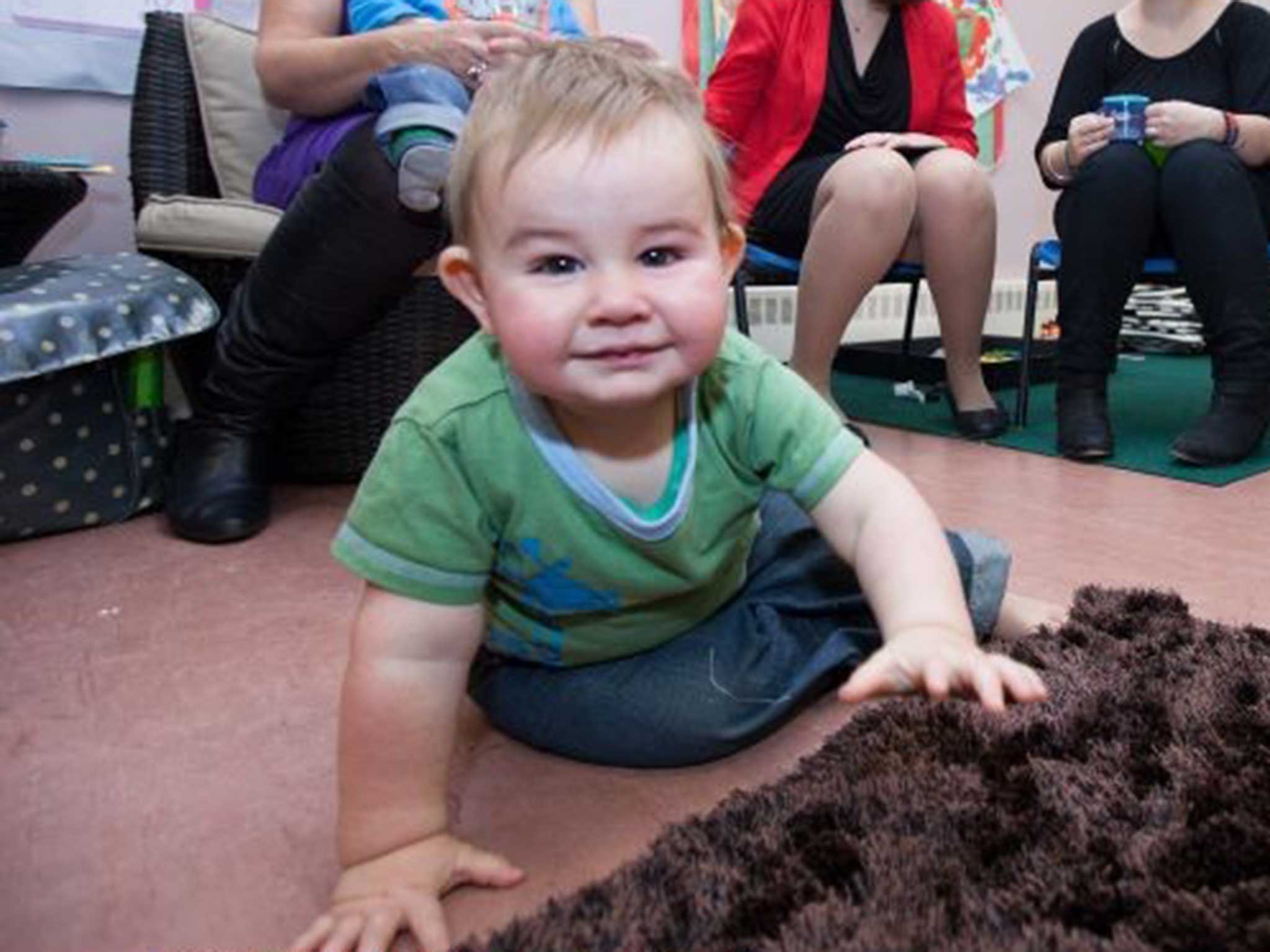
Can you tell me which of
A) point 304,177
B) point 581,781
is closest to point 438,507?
point 581,781

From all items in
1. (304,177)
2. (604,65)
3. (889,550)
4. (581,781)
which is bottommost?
(581,781)

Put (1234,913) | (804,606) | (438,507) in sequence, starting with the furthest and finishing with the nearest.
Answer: (804,606) → (438,507) → (1234,913)

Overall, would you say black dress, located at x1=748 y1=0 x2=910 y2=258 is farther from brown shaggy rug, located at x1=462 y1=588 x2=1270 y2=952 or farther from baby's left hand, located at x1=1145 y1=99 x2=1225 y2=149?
brown shaggy rug, located at x1=462 y1=588 x2=1270 y2=952

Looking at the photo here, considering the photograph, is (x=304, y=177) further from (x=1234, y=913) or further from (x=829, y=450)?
(x=1234, y=913)

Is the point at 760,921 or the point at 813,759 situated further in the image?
the point at 813,759

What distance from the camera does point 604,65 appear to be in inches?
23.4

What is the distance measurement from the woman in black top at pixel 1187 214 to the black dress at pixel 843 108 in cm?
25

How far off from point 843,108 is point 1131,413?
2.30ft

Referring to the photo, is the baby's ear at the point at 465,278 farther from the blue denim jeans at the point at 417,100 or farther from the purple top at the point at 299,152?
the purple top at the point at 299,152

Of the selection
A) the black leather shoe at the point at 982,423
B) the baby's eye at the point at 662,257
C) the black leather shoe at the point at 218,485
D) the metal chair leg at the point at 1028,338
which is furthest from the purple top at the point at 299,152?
the metal chair leg at the point at 1028,338

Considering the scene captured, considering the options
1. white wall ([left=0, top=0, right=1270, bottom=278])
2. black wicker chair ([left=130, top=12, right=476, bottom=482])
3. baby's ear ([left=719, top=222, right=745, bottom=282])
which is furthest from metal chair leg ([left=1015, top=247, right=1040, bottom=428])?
baby's ear ([left=719, top=222, right=745, bottom=282])

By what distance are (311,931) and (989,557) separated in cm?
53

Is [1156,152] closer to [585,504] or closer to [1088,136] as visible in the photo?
[1088,136]

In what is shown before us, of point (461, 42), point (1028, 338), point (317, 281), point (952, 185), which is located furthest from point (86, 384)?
point (1028, 338)
